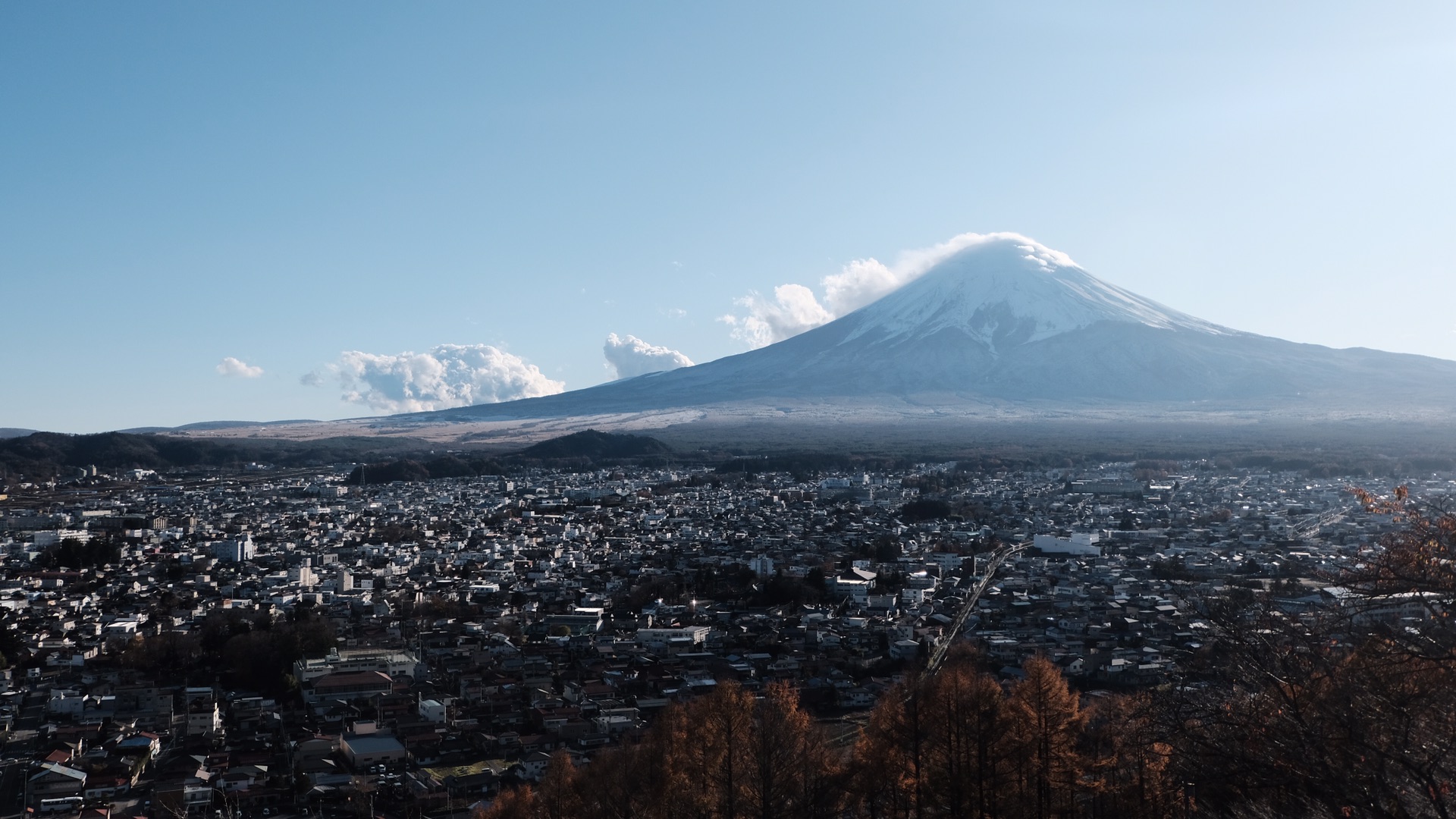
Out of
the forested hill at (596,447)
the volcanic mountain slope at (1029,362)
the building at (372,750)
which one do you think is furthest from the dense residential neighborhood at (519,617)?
the volcanic mountain slope at (1029,362)

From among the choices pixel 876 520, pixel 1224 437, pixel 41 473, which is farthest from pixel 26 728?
pixel 1224 437

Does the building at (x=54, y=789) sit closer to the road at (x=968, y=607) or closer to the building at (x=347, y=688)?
the building at (x=347, y=688)

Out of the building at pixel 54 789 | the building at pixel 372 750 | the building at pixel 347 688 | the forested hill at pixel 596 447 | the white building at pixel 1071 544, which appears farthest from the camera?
the forested hill at pixel 596 447

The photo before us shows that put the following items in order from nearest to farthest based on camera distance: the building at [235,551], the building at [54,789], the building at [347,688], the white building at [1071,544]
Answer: the building at [54,789] → the building at [347,688] → the white building at [1071,544] → the building at [235,551]

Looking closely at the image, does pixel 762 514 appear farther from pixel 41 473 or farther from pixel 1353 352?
pixel 1353 352

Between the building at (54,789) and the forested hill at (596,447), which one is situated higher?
the forested hill at (596,447)

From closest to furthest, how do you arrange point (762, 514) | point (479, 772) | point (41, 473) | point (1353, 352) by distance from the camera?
point (479, 772)
point (762, 514)
point (41, 473)
point (1353, 352)

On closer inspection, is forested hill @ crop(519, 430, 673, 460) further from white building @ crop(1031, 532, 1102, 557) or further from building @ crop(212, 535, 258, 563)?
white building @ crop(1031, 532, 1102, 557)
